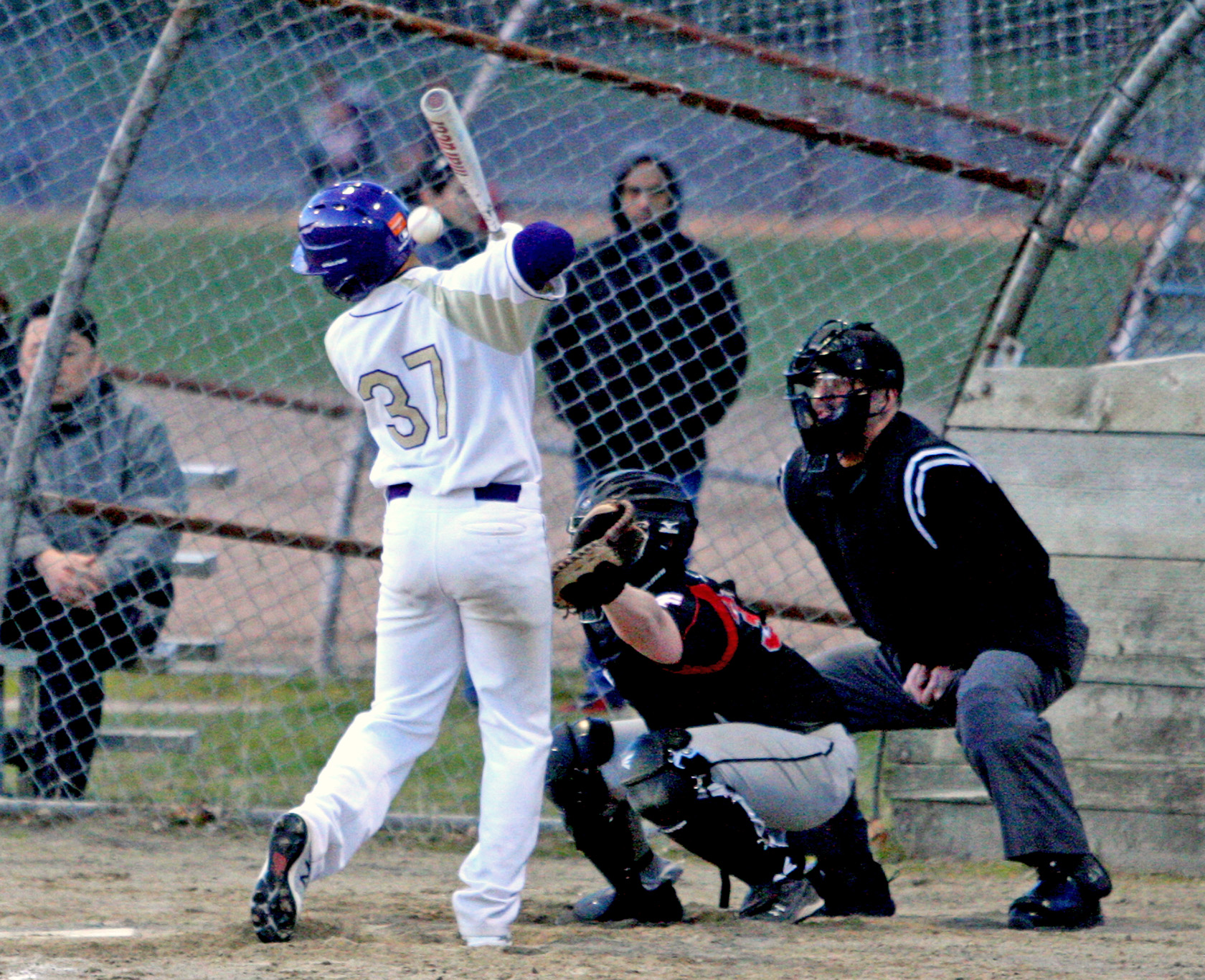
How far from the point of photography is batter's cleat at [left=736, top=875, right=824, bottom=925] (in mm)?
3562

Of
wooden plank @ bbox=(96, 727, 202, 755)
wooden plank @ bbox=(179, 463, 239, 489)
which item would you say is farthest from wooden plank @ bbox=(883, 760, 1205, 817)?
wooden plank @ bbox=(179, 463, 239, 489)

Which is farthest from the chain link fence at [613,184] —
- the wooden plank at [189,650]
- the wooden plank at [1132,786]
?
the wooden plank at [1132,786]

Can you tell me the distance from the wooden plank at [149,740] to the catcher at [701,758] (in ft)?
5.39

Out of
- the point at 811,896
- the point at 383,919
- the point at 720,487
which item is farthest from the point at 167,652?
the point at 720,487

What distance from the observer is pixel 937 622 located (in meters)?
3.68

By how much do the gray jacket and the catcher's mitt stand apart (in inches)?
84.9

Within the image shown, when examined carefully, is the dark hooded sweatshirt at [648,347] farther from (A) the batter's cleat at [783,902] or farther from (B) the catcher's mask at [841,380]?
(A) the batter's cleat at [783,902]

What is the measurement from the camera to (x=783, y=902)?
3574 millimetres

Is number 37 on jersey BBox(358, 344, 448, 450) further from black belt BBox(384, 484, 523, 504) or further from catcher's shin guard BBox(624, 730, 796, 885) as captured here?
catcher's shin guard BBox(624, 730, 796, 885)

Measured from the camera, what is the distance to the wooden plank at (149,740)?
15.8ft

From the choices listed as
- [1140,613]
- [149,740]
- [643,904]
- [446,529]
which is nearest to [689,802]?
[643,904]

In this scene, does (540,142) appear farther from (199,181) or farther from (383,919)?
(383,919)

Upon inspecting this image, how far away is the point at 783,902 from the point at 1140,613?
1376 mm

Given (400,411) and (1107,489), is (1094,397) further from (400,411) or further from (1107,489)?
(400,411)
